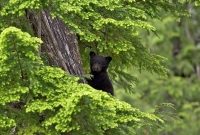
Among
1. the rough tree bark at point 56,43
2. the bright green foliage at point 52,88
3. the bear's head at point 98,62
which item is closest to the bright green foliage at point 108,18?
the bright green foliage at point 52,88

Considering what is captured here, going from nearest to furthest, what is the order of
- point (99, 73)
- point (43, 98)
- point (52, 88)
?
1. point (52, 88)
2. point (43, 98)
3. point (99, 73)

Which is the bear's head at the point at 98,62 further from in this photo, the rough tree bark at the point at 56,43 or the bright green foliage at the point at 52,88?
the bright green foliage at the point at 52,88

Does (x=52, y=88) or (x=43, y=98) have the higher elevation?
(x=52, y=88)

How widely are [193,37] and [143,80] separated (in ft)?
7.70

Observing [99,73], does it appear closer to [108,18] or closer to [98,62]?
[98,62]

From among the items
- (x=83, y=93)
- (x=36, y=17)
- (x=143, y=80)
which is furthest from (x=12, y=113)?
(x=143, y=80)

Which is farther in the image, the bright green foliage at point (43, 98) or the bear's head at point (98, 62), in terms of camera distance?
the bear's head at point (98, 62)

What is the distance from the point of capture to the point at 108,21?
543 centimetres

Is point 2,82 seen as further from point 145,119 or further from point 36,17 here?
point 145,119

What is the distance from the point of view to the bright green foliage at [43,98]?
4602 millimetres

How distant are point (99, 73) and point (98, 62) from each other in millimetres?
203

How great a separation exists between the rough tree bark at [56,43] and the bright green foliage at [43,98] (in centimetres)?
85

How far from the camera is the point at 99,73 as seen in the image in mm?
7133

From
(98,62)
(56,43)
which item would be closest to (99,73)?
(98,62)
